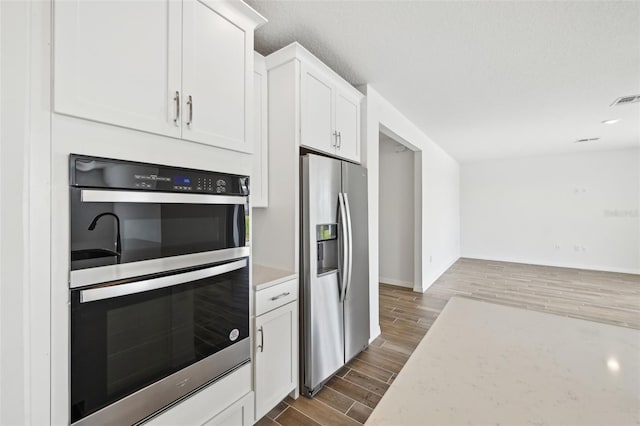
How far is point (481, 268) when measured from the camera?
6.17 metres

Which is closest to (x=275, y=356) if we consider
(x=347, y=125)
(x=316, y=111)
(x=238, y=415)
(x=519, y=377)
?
(x=238, y=415)

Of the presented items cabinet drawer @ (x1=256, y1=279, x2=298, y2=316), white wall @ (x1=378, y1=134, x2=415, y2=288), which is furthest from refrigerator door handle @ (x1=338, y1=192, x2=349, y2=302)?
white wall @ (x1=378, y1=134, x2=415, y2=288)

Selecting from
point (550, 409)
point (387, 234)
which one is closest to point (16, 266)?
point (550, 409)

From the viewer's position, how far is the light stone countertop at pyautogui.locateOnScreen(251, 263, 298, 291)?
168cm

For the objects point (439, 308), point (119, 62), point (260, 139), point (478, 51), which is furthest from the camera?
point (439, 308)

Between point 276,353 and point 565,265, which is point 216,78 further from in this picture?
point 565,265

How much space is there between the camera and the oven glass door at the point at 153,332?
96 centimetres

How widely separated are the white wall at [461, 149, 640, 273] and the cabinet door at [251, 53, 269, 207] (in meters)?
6.96

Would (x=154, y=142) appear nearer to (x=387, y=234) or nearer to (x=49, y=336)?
(x=49, y=336)

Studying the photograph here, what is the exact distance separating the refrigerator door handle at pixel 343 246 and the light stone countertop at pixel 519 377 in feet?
4.16

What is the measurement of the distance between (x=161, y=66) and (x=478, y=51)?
2.29 metres

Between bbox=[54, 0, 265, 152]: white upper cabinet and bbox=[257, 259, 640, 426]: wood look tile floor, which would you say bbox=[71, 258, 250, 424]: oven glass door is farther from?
bbox=[257, 259, 640, 426]: wood look tile floor

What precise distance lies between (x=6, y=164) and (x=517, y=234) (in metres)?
8.38

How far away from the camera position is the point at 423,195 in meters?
4.49
